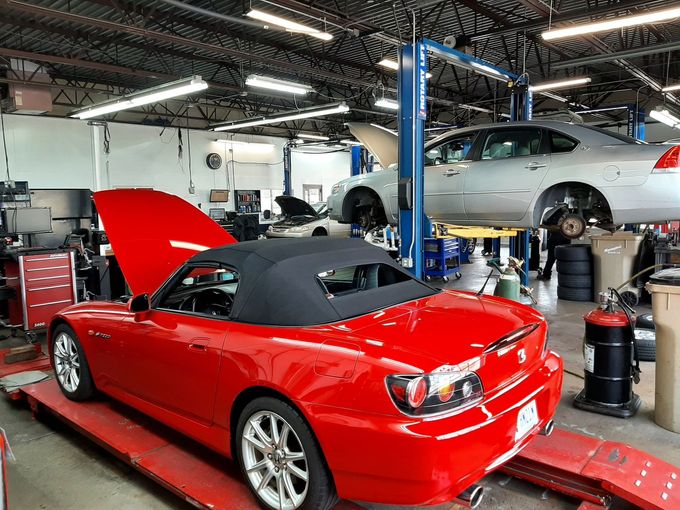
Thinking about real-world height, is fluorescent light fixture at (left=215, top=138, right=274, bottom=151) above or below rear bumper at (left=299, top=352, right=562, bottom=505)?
above

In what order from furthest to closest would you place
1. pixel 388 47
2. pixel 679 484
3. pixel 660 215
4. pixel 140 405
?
pixel 388 47, pixel 660 215, pixel 140 405, pixel 679 484

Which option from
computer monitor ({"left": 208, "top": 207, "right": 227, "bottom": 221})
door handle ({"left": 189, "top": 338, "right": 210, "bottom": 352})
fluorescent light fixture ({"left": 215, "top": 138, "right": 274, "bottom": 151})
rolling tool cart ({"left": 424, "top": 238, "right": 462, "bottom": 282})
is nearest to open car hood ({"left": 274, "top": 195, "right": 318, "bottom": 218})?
computer monitor ({"left": 208, "top": 207, "right": 227, "bottom": 221})

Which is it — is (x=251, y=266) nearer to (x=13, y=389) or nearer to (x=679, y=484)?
(x=679, y=484)

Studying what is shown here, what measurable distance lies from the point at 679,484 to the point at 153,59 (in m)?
12.6

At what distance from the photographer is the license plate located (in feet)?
6.74

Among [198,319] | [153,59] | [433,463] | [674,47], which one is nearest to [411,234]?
[198,319]

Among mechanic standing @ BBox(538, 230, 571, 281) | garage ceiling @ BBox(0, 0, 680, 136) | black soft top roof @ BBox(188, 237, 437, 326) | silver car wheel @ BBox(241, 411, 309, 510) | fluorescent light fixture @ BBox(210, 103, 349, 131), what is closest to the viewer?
silver car wheel @ BBox(241, 411, 309, 510)

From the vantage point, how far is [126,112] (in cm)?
1642

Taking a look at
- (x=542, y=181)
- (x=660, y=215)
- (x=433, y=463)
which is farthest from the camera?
(x=542, y=181)

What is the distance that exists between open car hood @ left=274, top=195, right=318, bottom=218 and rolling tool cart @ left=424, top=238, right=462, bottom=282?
5.17 m

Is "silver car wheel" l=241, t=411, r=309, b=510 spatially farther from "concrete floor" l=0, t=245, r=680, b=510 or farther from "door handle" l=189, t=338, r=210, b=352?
"concrete floor" l=0, t=245, r=680, b=510

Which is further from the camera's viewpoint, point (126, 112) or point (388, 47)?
point (126, 112)

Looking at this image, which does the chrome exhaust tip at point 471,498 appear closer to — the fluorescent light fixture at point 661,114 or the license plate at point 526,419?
the license plate at point 526,419

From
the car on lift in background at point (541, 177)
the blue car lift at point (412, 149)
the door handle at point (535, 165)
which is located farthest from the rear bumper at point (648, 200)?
the blue car lift at point (412, 149)
